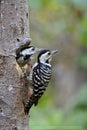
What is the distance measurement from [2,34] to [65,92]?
7518mm

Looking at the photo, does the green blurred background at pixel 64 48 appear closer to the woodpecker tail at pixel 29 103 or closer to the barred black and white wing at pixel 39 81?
the barred black and white wing at pixel 39 81

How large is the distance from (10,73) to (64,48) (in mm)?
5809

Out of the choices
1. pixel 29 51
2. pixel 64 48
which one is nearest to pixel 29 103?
pixel 29 51

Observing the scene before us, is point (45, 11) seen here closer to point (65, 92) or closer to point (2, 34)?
point (65, 92)

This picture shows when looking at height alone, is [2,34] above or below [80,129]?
above

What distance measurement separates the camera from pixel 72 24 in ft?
30.4

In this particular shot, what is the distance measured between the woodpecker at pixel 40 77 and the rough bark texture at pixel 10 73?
7cm

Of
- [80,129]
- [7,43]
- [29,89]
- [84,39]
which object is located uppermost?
[7,43]

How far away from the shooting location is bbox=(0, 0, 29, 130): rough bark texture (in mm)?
4371

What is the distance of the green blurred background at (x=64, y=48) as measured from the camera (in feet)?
27.1

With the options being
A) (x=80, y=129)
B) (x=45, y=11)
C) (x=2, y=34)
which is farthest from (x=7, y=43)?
(x=45, y=11)

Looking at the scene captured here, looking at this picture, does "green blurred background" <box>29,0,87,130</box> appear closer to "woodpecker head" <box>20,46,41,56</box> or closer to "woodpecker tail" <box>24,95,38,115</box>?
"woodpecker head" <box>20,46,41,56</box>

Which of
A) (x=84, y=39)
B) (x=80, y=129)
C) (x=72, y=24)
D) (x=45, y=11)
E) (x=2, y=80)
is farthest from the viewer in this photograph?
(x=45, y=11)

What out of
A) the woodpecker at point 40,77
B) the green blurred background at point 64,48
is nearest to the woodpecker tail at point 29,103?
the woodpecker at point 40,77
